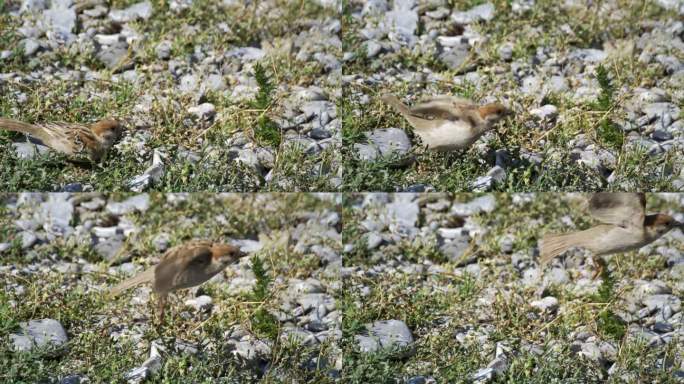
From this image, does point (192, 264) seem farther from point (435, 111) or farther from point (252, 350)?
point (435, 111)

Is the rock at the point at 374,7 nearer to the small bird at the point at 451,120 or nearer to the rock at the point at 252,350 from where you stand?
the small bird at the point at 451,120

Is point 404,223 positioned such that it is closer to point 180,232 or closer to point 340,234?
point 340,234

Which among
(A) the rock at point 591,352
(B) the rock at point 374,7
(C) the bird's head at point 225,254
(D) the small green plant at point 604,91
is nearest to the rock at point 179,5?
(B) the rock at point 374,7

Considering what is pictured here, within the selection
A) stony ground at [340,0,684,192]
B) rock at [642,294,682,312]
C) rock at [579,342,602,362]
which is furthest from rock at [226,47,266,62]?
rock at [642,294,682,312]

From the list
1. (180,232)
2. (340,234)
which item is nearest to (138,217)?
(180,232)

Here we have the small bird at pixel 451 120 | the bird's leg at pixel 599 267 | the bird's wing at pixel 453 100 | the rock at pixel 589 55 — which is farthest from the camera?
the rock at pixel 589 55

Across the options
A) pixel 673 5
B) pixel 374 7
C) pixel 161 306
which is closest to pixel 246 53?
pixel 374 7
